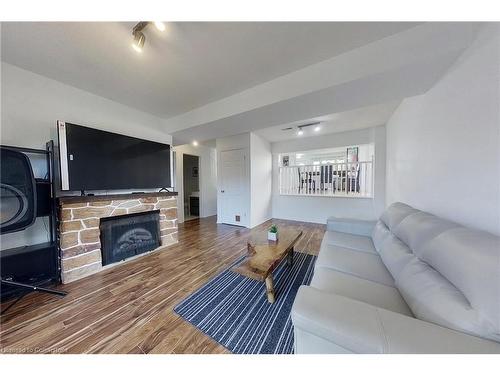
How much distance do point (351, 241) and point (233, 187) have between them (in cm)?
288

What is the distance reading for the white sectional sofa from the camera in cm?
59

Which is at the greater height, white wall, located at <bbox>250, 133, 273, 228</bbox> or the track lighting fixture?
the track lighting fixture

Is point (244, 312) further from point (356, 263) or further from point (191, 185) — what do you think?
point (191, 185)

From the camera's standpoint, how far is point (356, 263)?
4.58 ft

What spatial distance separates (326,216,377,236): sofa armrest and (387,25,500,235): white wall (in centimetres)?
53

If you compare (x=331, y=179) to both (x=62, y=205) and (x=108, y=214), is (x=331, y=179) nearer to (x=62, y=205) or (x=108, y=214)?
(x=108, y=214)

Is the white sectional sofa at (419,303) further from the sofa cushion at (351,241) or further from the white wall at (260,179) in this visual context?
the white wall at (260,179)

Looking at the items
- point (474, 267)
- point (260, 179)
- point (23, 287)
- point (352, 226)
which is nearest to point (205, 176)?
point (260, 179)

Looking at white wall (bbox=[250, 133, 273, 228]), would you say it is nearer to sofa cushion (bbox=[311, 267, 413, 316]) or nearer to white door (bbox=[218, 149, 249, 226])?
white door (bbox=[218, 149, 249, 226])

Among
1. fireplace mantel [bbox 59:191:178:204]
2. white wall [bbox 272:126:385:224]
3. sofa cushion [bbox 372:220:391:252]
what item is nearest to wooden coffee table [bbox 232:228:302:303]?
sofa cushion [bbox 372:220:391:252]

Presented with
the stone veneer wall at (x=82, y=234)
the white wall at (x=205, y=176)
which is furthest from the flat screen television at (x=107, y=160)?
the white wall at (x=205, y=176)

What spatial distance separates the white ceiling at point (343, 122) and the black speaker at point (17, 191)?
347 centimetres

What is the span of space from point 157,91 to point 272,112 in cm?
158

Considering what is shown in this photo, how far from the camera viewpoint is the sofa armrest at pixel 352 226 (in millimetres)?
2031
